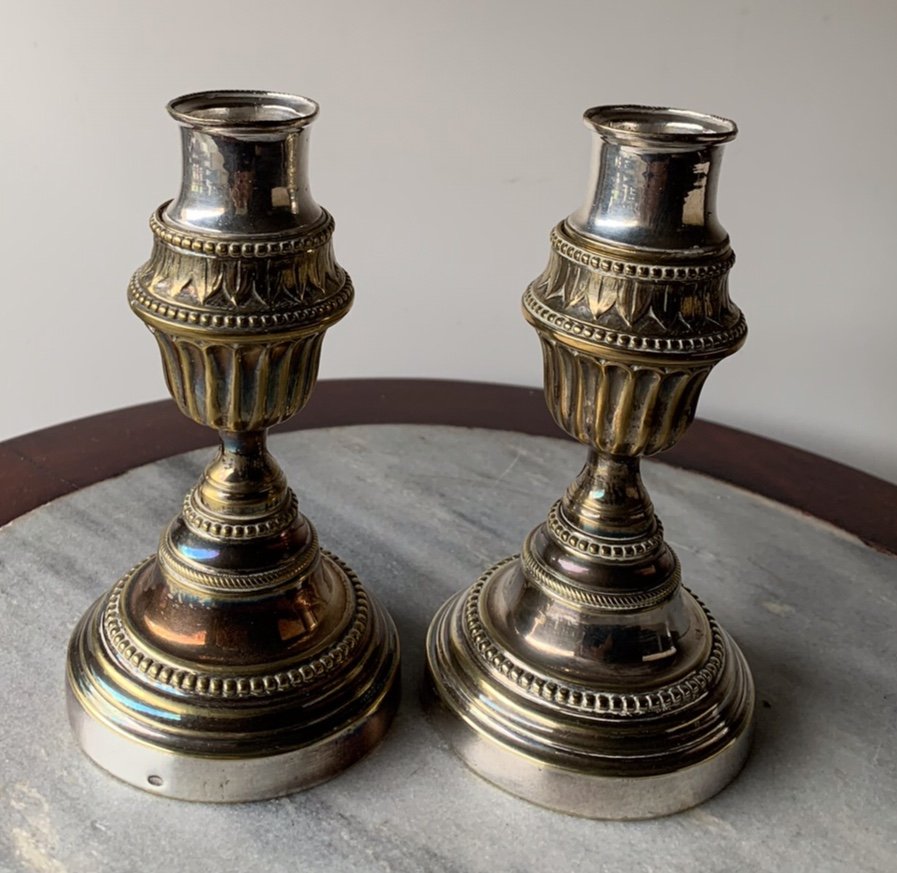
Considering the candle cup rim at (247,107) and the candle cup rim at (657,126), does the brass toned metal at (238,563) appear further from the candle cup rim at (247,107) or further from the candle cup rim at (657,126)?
the candle cup rim at (657,126)

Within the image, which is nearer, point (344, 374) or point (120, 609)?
point (120, 609)

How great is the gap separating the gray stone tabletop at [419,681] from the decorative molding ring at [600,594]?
10cm

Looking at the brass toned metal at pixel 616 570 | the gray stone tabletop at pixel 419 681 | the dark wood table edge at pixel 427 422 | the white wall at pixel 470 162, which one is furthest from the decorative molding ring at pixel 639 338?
the white wall at pixel 470 162

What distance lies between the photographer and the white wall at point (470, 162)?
94cm

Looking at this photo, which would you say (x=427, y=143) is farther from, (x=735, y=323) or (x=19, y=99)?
(x=735, y=323)

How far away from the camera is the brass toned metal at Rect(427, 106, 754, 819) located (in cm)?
50

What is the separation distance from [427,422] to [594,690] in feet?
1.27

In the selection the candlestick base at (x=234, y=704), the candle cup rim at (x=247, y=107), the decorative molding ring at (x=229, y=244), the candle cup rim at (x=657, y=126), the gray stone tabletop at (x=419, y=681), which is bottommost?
the gray stone tabletop at (x=419, y=681)

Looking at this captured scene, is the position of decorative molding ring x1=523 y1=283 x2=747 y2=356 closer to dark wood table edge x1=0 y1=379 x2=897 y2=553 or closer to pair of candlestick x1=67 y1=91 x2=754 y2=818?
pair of candlestick x1=67 y1=91 x2=754 y2=818

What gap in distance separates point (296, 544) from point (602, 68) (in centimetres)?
54

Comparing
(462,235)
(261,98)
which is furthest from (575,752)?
(462,235)

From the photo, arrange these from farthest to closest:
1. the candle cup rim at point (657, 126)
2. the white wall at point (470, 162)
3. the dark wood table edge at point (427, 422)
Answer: the white wall at point (470, 162), the dark wood table edge at point (427, 422), the candle cup rim at point (657, 126)

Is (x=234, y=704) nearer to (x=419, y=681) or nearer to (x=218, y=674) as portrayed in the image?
(x=218, y=674)

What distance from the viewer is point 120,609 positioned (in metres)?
0.60
